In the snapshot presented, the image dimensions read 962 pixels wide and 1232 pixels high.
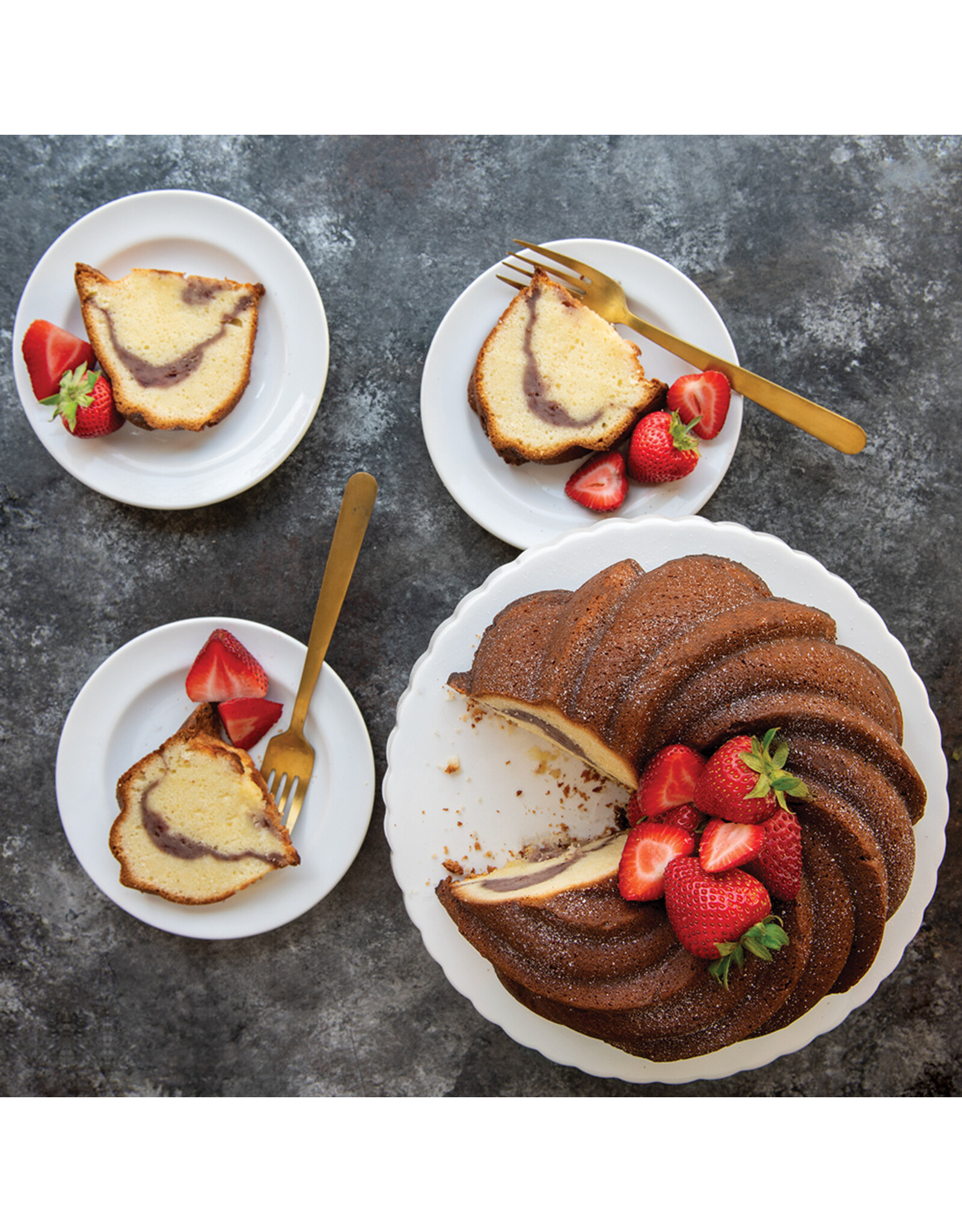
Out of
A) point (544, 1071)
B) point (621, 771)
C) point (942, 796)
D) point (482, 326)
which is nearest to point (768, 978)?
point (621, 771)

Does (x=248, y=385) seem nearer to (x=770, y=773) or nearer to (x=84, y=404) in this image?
(x=84, y=404)

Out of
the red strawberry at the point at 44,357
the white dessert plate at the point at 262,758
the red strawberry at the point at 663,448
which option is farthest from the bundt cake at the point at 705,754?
the red strawberry at the point at 44,357

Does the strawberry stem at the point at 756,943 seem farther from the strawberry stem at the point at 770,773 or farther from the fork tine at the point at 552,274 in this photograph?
the fork tine at the point at 552,274

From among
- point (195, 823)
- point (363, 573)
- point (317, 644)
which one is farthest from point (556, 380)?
point (195, 823)

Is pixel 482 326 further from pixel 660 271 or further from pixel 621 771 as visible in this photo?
pixel 621 771

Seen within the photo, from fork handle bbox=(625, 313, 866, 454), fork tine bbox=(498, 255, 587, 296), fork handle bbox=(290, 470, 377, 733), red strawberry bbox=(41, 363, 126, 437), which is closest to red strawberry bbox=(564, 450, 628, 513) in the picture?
fork handle bbox=(625, 313, 866, 454)
